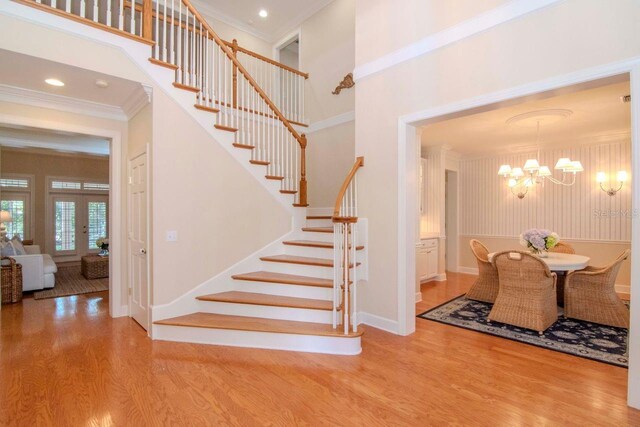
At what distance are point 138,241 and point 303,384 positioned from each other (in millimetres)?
2621

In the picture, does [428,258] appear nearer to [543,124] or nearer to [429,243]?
[429,243]

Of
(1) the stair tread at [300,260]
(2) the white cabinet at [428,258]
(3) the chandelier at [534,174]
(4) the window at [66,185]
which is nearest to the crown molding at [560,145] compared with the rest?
(3) the chandelier at [534,174]

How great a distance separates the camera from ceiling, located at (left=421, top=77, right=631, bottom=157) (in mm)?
3807

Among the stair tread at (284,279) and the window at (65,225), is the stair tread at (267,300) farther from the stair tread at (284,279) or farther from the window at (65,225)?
the window at (65,225)

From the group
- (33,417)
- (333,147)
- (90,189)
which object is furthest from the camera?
(90,189)

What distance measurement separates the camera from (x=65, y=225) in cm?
859

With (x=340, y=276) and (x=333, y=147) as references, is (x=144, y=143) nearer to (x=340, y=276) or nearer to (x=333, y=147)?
(x=340, y=276)

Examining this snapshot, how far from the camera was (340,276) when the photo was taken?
3.34 metres

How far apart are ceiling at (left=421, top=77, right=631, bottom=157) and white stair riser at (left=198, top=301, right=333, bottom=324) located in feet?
7.95

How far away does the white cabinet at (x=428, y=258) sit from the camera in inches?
223

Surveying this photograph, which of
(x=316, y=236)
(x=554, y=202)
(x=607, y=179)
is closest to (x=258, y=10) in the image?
(x=316, y=236)

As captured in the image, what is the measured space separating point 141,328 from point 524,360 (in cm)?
399

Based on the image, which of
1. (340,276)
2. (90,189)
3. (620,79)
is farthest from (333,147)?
(90,189)

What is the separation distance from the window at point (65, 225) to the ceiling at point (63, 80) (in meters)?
6.69
